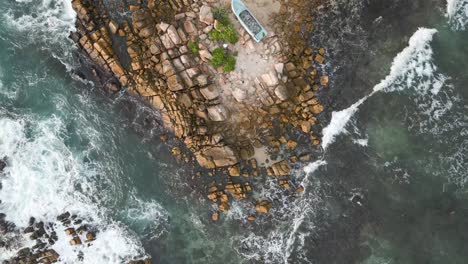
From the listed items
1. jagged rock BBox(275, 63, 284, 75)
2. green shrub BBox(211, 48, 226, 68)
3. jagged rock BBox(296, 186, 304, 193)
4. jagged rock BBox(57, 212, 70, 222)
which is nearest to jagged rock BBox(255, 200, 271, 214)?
jagged rock BBox(296, 186, 304, 193)

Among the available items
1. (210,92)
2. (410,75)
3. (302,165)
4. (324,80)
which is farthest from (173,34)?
(410,75)

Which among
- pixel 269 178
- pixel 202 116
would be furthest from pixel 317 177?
pixel 202 116

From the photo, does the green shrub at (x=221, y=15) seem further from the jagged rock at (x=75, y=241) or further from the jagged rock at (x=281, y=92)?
the jagged rock at (x=75, y=241)

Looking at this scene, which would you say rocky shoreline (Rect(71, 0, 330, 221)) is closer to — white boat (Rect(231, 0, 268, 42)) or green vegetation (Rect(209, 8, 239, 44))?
green vegetation (Rect(209, 8, 239, 44))

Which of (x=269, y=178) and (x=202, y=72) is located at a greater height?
(x=202, y=72)

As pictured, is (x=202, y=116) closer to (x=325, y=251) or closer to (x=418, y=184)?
(x=325, y=251)
